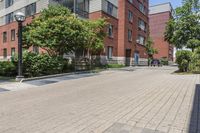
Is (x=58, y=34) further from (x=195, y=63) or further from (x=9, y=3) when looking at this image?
(x=9, y=3)

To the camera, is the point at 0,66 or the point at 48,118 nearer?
the point at 48,118

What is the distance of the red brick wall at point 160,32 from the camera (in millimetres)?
66281

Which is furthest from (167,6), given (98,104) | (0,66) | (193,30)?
(98,104)

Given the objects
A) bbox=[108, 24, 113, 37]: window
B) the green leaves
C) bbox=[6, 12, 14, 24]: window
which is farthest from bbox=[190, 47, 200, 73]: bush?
bbox=[6, 12, 14, 24]: window

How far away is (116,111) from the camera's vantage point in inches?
281

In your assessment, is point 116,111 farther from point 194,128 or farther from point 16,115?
point 16,115

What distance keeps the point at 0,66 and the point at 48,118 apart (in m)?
13.4

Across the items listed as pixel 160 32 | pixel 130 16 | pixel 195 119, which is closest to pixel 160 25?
pixel 160 32

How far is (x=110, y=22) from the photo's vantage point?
109 feet

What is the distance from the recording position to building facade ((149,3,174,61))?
66.2 metres

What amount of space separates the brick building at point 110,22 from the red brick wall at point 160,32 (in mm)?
24468

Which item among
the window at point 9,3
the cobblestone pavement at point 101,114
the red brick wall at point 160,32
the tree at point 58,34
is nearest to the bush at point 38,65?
the tree at point 58,34

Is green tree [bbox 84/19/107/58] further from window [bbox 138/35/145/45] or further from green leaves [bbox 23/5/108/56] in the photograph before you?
window [bbox 138/35/145/45]

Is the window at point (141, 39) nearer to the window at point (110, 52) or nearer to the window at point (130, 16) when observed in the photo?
the window at point (130, 16)
